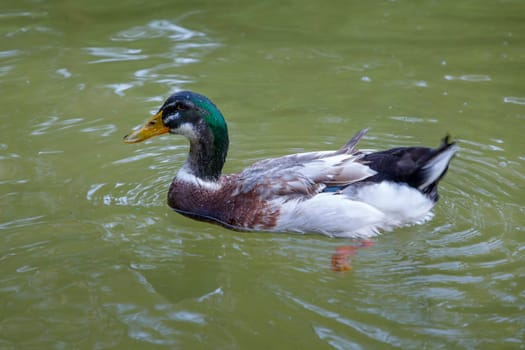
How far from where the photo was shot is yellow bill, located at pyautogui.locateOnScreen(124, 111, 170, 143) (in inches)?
259

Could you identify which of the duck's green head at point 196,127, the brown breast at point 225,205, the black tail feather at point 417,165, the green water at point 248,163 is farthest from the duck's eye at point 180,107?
the black tail feather at point 417,165

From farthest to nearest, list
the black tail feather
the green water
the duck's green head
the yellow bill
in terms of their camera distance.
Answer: the yellow bill, the duck's green head, the black tail feather, the green water

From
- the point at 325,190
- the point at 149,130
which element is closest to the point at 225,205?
the point at 325,190

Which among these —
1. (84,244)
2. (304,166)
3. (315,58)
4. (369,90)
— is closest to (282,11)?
(315,58)

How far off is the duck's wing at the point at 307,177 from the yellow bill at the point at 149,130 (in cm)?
87

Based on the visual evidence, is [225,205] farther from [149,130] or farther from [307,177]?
[149,130]

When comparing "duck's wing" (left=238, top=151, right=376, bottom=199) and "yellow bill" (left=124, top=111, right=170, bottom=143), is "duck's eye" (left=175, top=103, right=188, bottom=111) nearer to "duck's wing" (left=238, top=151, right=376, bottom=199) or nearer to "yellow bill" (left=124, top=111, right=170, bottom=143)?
"yellow bill" (left=124, top=111, right=170, bottom=143)

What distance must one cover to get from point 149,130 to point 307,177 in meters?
1.46

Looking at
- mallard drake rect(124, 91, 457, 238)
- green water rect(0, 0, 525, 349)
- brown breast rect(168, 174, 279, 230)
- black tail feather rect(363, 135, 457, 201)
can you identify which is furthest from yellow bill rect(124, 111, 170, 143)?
black tail feather rect(363, 135, 457, 201)

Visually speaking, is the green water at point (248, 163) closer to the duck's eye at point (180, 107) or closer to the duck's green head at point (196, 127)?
the duck's green head at point (196, 127)

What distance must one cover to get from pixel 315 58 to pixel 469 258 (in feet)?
16.2

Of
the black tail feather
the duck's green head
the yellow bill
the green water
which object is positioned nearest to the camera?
the green water

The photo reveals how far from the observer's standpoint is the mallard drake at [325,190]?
19.9ft

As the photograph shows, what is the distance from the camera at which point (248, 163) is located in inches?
295
